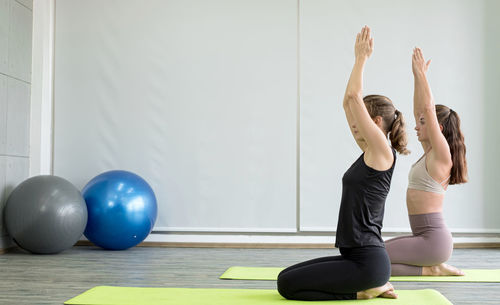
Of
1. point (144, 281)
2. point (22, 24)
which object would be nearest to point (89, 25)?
point (22, 24)

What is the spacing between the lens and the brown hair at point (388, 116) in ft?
8.55

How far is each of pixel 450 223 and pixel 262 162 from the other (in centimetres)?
184

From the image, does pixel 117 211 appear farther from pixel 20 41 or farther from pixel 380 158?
pixel 380 158

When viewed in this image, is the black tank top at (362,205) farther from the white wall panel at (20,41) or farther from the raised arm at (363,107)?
the white wall panel at (20,41)

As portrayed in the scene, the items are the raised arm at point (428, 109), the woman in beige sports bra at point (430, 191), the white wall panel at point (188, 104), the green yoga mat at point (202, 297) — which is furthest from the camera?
the white wall panel at point (188, 104)

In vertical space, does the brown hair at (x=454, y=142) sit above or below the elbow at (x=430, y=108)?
below

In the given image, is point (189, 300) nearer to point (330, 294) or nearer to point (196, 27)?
point (330, 294)

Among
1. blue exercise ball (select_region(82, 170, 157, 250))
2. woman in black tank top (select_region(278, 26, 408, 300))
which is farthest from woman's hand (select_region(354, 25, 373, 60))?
blue exercise ball (select_region(82, 170, 157, 250))

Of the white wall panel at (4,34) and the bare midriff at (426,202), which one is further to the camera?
the white wall panel at (4,34)

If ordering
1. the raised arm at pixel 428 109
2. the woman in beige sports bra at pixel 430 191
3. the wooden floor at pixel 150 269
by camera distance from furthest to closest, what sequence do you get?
1. the woman in beige sports bra at pixel 430 191
2. the raised arm at pixel 428 109
3. the wooden floor at pixel 150 269

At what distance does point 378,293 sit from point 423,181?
3.80ft

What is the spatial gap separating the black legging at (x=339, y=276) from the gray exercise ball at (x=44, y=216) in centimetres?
249

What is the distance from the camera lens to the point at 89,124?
5508 millimetres

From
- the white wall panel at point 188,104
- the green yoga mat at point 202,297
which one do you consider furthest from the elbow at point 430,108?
the white wall panel at point 188,104
